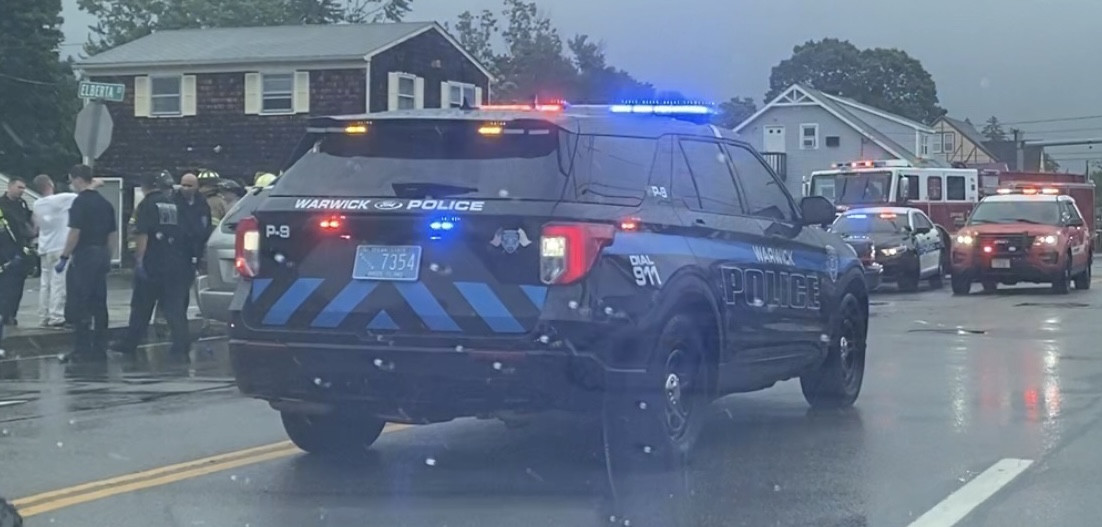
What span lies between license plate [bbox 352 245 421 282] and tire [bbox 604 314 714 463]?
42.0 inches

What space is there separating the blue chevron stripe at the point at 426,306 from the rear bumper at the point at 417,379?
12cm

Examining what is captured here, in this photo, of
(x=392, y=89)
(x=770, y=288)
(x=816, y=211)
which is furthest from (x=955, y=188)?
(x=770, y=288)

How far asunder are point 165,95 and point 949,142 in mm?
65521

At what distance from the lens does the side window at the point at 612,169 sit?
23.4ft

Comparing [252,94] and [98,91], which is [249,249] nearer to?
[98,91]

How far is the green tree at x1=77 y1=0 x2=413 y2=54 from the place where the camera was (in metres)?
59.1

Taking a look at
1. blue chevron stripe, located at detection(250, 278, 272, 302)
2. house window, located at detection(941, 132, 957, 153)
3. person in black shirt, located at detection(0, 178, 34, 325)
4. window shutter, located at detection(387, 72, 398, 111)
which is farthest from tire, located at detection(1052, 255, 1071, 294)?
house window, located at detection(941, 132, 957, 153)

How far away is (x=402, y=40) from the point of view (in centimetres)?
3881

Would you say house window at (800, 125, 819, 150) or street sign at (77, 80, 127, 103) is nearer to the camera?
street sign at (77, 80, 127, 103)

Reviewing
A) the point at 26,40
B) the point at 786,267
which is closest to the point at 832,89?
the point at 26,40

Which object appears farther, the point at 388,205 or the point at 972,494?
the point at 972,494

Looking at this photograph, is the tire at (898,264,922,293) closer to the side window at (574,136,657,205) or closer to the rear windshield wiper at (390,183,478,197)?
the side window at (574,136,657,205)

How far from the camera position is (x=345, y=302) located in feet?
22.9

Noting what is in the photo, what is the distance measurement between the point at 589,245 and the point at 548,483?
130 cm
